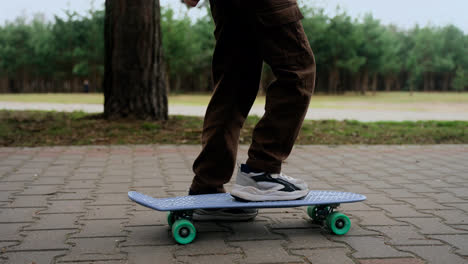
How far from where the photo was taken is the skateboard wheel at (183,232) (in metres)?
2.45

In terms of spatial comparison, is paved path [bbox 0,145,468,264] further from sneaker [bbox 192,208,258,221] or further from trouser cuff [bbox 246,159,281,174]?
trouser cuff [bbox 246,159,281,174]

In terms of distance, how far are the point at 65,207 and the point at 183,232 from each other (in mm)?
1198

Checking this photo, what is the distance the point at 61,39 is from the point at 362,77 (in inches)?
1342

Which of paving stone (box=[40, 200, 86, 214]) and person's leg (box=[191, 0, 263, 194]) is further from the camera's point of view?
paving stone (box=[40, 200, 86, 214])

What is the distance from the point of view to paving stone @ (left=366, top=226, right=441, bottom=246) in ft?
8.17

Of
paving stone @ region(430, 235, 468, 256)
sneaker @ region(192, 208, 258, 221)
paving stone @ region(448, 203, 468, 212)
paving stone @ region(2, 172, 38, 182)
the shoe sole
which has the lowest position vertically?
paving stone @ region(2, 172, 38, 182)

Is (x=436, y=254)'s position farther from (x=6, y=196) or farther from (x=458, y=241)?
(x=6, y=196)

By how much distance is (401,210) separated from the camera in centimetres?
321

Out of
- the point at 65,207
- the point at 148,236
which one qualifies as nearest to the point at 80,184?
the point at 65,207

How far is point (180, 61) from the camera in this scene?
139 ft

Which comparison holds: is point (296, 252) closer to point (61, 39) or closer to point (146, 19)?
point (146, 19)

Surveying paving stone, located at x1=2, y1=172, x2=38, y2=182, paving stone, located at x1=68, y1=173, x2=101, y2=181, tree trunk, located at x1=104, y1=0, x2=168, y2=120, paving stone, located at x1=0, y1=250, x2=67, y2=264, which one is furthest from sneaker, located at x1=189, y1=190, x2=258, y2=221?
tree trunk, located at x1=104, y1=0, x2=168, y2=120

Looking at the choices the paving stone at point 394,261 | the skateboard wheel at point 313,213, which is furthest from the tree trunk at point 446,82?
the paving stone at point 394,261

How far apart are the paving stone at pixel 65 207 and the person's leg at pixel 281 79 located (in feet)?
4.39
